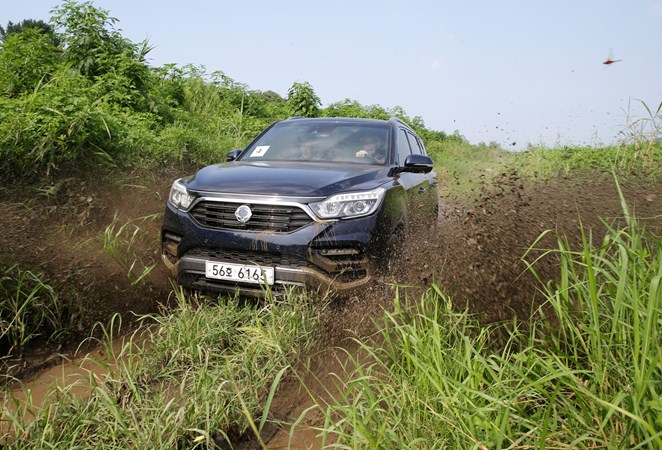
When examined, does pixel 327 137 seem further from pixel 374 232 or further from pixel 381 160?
pixel 374 232

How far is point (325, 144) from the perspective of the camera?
503 centimetres

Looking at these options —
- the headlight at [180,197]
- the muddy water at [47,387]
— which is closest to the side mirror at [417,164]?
the headlight at [180,197]

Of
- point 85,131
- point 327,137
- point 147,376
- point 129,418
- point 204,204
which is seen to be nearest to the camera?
point 129,418

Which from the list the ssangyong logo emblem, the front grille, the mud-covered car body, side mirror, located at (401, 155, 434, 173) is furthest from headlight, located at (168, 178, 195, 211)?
side mirror, located at (401, 155, 434, 173)

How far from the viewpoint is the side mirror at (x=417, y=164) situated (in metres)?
4.56

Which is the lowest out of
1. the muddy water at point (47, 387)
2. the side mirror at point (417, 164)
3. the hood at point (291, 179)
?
the muddy water at point (47, 387)

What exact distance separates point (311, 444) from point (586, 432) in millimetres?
1278

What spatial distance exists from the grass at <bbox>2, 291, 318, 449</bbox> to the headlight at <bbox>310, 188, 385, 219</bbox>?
0.60 meters

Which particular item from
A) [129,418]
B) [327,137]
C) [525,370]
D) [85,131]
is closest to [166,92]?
[85,131]

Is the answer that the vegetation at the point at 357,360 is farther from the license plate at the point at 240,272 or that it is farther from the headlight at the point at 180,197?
the headlight at the point at 180,197

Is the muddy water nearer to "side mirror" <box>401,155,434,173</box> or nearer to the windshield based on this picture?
the windshield

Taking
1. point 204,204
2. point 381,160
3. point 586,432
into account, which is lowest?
point 586,432

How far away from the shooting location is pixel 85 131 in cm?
566

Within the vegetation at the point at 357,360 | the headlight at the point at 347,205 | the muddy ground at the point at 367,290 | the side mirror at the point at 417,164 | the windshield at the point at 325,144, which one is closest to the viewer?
the vegetation at the point at 357,360
